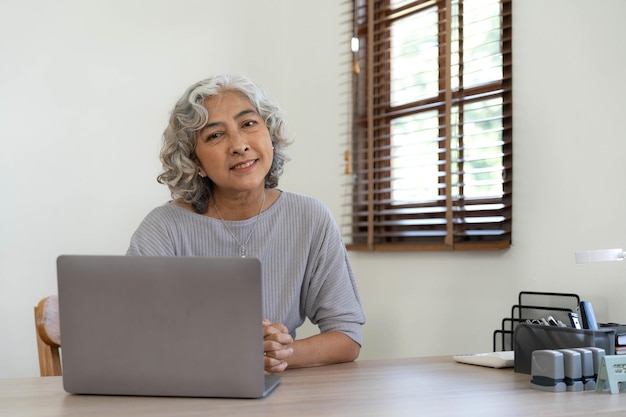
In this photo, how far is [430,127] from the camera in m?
3.09

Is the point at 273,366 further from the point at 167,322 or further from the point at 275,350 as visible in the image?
the point at 167,322

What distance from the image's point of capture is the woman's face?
207cm

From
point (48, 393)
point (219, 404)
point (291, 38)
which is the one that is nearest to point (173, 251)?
point (48, 393)

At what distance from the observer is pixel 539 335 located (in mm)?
1582

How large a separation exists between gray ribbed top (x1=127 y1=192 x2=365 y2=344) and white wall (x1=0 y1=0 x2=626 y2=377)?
73 centimetres

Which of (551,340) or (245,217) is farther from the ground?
(245,217)

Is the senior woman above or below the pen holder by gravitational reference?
above

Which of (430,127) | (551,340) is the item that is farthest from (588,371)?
(430,127)

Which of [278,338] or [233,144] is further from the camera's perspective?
[233,144]

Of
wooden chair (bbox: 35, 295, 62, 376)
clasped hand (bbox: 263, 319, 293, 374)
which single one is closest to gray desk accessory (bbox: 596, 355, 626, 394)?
clasped hand (bbox: 263, 319, 293, 374)

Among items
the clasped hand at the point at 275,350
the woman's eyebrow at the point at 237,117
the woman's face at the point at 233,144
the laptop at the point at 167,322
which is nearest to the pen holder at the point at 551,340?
the clasped hand at the point at 275,350

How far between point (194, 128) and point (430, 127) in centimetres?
129

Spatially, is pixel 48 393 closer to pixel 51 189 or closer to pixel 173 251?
pixel 173 251

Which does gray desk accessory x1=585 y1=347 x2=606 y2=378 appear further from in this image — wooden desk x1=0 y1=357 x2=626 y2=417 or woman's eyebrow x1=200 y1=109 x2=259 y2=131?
woman's eyebrow x1=200 y1=109 x2=259 y2=131
